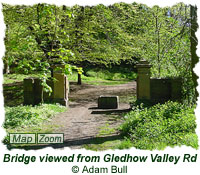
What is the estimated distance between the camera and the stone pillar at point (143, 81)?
11.7 metres

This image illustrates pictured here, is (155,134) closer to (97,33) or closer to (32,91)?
(32,91)

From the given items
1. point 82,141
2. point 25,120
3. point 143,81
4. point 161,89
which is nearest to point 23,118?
point 25,120

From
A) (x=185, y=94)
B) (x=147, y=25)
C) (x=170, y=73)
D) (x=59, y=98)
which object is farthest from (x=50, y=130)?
(x=147, y=25)

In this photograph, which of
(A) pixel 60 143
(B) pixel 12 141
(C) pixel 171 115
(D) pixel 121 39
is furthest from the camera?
(D) pixel 121 39

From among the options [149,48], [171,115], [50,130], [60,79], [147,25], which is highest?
[147,25]

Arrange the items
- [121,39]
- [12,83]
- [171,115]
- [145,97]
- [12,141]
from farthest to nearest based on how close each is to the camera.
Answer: [12,83] < [121,39] < [145,97] < [171,115] < [12,141]

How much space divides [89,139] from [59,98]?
598 centimetres

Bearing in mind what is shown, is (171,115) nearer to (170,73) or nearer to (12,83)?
(170,73)

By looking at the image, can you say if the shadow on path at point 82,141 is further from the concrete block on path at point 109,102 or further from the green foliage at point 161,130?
the concrete block on path at point 109,102

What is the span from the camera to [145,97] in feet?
38.7

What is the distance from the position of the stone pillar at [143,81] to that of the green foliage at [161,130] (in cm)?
370

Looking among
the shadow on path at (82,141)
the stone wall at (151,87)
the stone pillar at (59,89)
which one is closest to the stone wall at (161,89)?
the stone wall at (151,87)

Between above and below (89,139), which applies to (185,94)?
above

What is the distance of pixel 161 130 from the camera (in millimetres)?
6156
